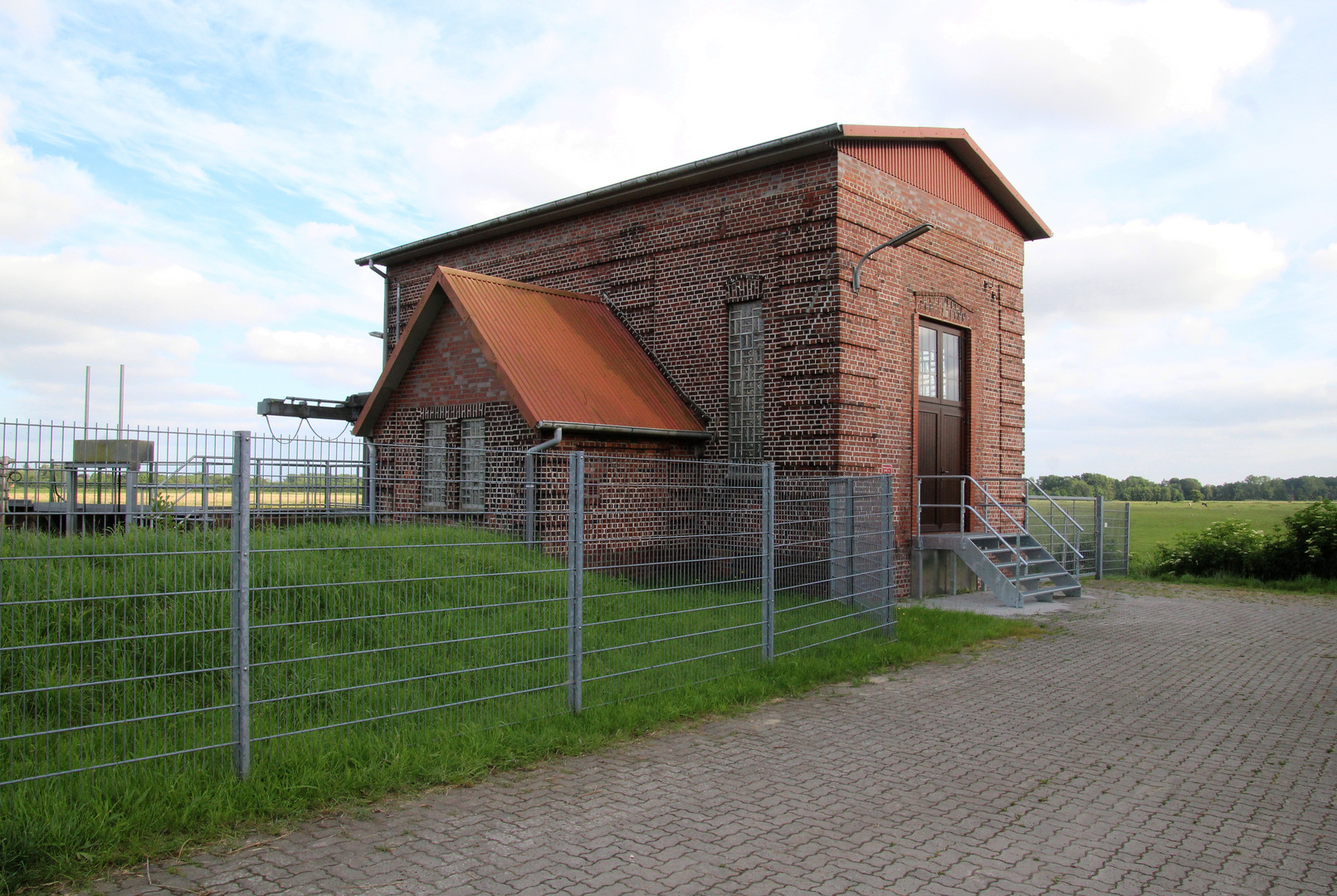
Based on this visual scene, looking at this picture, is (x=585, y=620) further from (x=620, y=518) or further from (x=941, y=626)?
(x=941, y=626)

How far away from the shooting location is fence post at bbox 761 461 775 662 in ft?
26.2

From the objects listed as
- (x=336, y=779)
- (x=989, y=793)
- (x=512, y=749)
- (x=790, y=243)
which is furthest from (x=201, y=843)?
(x=790, y=243)

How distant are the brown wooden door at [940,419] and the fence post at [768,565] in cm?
744

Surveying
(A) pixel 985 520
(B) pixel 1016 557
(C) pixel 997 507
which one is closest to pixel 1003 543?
(B) pixel 1016 557

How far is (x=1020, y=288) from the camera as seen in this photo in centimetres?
1761

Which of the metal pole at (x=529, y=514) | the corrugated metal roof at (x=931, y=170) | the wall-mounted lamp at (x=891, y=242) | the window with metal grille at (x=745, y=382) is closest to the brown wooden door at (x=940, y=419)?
the wall-mounted lamp at (x=891, y=242)

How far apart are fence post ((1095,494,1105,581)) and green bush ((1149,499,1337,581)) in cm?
182

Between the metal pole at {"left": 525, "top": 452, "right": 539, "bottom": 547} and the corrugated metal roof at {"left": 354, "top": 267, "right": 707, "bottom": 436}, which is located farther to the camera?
the corrugated metal roof at {"left": 354, "top": 267, "right": 707, "bottom": 436}

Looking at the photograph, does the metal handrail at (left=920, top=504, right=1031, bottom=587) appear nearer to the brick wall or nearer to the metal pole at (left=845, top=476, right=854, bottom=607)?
the brick wall

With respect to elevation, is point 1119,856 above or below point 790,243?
below

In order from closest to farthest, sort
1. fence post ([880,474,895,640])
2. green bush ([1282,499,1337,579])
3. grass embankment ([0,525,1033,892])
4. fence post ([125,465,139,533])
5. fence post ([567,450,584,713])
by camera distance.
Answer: grass embankment ([0,525,1033,892]) → fence post ([125,465,139,533]) → fence post ([567,450,584,713]) → fence post ([880,474,895,640]) → green bush ([1282,499,1337,579])

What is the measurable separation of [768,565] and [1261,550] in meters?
14.8

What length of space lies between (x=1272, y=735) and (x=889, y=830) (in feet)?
12.9

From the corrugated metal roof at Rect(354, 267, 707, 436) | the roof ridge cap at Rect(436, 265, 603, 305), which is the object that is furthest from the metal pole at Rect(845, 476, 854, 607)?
the roof ridge cap at Rect(436, 265, 603, 305)
